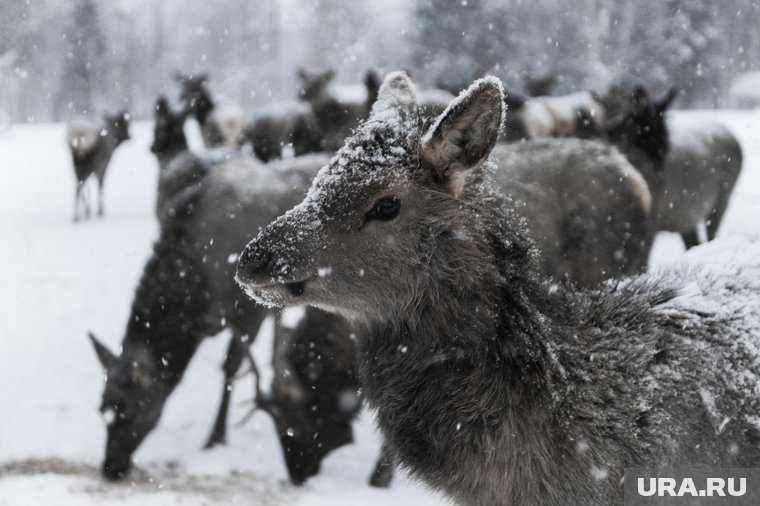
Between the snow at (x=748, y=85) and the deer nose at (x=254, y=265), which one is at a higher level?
the deer nose at (x=254, y=265)

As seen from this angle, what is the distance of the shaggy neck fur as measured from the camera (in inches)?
109

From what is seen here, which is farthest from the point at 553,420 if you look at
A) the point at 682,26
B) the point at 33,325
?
the point at 682,26

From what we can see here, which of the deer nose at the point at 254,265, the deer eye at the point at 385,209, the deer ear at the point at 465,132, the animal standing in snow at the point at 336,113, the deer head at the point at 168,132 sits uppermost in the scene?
the deer ear at the point at 465,132

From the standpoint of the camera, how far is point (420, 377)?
2.88 meters

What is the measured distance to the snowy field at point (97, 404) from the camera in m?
5.48

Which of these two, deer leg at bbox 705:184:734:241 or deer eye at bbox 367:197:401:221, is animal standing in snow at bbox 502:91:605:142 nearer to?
deer leg at bbox 705:184:734:241

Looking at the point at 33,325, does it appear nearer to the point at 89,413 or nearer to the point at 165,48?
the point at 89,413

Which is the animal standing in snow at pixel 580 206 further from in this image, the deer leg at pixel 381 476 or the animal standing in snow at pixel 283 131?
Answer: the animal standing in snow at pixel 283 131

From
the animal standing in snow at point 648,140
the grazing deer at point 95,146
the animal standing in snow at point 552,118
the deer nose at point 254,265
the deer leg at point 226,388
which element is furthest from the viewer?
the grazing deer at point 95,146

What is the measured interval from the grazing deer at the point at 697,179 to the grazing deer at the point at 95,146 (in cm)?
1011

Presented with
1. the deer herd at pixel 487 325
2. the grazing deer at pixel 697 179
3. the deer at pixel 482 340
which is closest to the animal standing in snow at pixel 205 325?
the deer herd at pixel 487 325

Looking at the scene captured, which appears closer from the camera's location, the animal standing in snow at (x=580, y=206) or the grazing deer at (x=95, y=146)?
the animal standing in snow at (x=580, y=206)

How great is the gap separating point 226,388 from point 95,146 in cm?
1048

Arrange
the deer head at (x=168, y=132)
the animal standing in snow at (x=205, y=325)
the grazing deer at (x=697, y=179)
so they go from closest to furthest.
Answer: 1. the animal standing in snow at (x=205, y=325)
2. the grazing deer at (x=697, y=179)
3. the deer head at (x=168, y=132)
